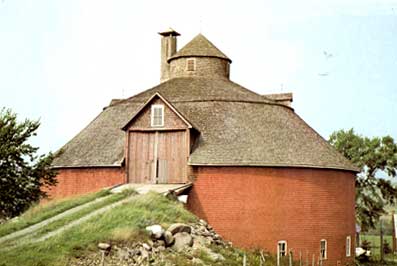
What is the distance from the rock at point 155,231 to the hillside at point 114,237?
37 mm

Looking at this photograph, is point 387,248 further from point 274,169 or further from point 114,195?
point 114,195

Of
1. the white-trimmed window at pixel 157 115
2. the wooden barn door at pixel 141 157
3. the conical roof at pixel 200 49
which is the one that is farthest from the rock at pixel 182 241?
the conical roof at pixel 200 49

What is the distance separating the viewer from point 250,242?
105 ft

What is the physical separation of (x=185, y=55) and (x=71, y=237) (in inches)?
791

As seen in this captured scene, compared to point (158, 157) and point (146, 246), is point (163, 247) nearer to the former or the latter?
point (146, 246)

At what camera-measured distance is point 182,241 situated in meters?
24.3

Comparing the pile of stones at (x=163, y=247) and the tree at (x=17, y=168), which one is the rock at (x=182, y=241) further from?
the tree at (x=17, y=168)

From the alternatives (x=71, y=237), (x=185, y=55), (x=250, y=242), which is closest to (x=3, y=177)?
(x=71, y=237)

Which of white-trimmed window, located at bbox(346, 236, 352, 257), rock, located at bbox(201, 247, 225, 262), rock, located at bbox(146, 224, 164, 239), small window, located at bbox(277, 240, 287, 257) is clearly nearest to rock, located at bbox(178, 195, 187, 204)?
small window, located at bbox(277, 240, 287, 257)

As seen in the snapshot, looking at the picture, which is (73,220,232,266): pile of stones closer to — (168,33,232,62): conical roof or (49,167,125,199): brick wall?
(49,167,125,199): brick wall

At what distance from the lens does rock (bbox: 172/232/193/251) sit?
24.1 meters

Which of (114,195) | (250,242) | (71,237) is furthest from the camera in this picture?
(250,242)

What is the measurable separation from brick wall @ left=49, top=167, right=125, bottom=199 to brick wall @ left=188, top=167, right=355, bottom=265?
4.48 m

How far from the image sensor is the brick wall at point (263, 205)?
32062mm
